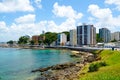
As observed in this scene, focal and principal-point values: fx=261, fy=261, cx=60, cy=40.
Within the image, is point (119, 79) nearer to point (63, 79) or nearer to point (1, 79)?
point (63, 79)

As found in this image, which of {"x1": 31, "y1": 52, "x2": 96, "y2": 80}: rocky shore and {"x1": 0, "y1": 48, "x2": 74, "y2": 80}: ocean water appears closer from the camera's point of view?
{"x1": 31, "y1": 52, "x2": 96, "y2": 80}: rocky shore

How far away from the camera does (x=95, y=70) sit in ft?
137

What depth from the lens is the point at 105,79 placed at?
26.5 meters

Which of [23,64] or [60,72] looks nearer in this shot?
[60,72]

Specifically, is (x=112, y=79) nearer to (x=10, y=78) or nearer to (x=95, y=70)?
(x=95, y=70)

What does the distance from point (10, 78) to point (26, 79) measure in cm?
366

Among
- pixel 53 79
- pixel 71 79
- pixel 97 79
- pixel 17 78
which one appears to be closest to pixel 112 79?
pixel 97 79

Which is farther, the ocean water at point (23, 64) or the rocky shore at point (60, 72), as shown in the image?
the ocean water at point (23, 64)

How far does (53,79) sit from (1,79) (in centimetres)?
1017

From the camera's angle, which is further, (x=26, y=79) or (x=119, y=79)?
(x=26, y=79)

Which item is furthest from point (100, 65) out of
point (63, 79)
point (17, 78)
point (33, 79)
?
point (17, 78)

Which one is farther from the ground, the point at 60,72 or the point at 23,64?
the point at 60,72

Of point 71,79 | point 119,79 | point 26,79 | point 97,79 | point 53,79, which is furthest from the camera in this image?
point 26,79

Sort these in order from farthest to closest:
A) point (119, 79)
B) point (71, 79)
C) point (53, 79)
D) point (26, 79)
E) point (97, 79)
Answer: point (26, 79) → point (53, 79) → point (71, 79) → point (97, 79) → point (119, 79)
